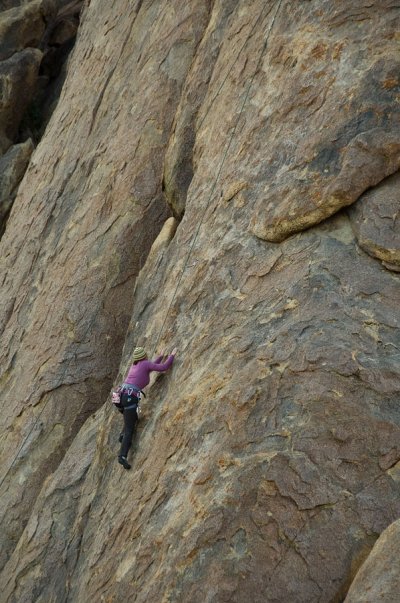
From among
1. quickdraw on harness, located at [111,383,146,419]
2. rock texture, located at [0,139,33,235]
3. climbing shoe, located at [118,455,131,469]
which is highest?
quickdraw on harness, located at [111,383,146,419]

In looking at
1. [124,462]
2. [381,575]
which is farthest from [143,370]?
[381,575]

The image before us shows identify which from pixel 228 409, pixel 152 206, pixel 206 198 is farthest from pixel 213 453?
pixel 152 206

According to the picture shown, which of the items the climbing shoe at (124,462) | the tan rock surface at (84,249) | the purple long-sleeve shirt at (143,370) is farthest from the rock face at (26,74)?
the climbing shoe at (124,462)

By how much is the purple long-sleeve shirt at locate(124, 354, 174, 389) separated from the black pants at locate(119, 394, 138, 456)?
273 mm

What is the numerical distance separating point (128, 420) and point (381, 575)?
5.44 m

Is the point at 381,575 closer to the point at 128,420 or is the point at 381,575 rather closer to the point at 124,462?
the point at 124,462

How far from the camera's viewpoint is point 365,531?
8.91 meters

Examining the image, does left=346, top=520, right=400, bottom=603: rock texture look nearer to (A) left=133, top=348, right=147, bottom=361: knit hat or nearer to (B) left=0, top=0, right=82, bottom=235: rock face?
(A) left=133, top=348, right=147, bottom=361: knit hat

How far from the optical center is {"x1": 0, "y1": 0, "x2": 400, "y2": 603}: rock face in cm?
939

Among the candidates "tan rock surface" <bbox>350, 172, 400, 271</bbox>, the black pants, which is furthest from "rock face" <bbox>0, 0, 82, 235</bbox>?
"tan rock surface" <bbox>350, 172, 400, 271</bbox>

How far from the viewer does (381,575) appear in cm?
792

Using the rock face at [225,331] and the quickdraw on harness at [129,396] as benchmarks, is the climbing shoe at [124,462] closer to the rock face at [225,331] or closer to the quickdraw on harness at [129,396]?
the rock face at [225,331]

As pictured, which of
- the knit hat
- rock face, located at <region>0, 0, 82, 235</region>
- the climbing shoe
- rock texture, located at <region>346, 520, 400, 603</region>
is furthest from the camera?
rock face, located at <region>0, 0, 82, 235</region>

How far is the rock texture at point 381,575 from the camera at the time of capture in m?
7.75
